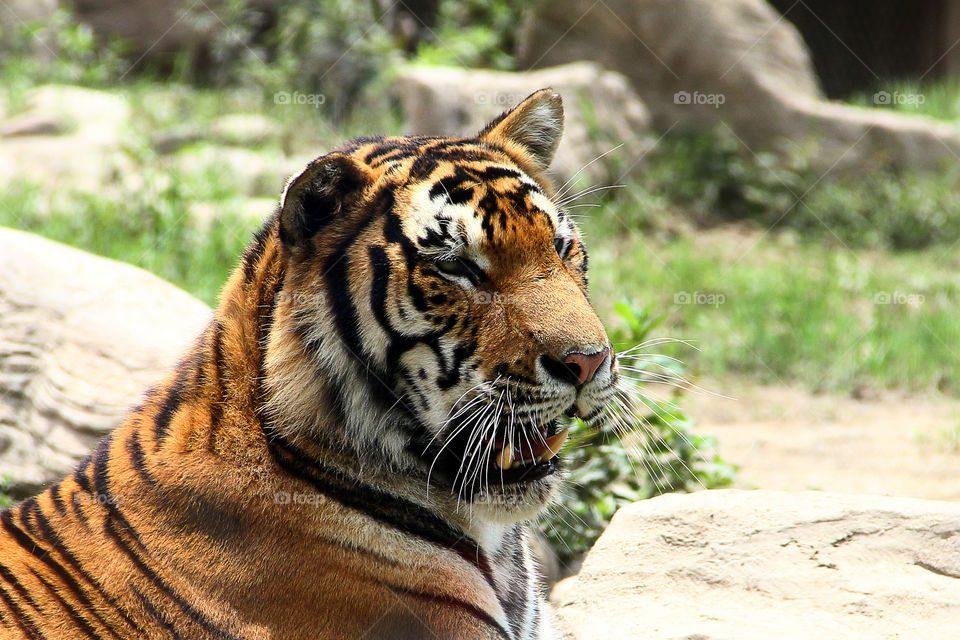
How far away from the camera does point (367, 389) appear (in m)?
2.23

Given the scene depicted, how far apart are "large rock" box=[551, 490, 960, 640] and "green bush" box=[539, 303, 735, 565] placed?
0.74 m

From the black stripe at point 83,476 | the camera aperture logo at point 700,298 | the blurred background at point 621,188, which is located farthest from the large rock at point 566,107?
the black stripe at point 83,476

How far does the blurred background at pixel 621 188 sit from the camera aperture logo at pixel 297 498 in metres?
1.25

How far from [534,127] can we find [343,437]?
108 cm

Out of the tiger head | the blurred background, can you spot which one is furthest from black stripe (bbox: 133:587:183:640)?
the blurred background

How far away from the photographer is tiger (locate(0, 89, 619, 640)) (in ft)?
6.84

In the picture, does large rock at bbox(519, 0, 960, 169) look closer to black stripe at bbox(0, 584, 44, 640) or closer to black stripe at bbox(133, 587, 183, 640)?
black stripe at bbox(133, 587, 183, 640)

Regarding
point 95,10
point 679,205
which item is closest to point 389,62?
point 679,205

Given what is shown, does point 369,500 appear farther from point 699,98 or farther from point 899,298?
point 699,98

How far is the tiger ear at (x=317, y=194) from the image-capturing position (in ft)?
7.05

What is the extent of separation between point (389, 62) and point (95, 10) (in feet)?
14.7

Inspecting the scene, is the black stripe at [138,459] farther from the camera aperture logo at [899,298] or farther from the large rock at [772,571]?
the camera aperture logo at [899,298]

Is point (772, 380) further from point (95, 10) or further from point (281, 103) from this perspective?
point (95, 10)

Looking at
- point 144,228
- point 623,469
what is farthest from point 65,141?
point 623,469
